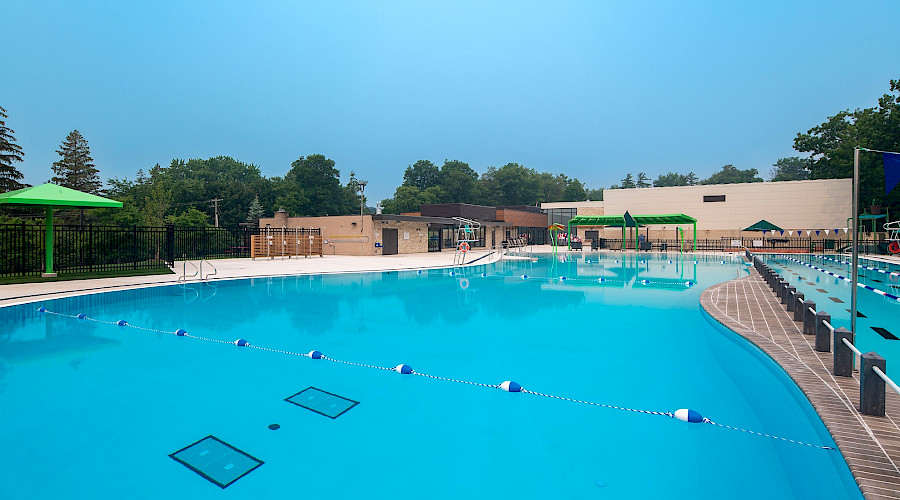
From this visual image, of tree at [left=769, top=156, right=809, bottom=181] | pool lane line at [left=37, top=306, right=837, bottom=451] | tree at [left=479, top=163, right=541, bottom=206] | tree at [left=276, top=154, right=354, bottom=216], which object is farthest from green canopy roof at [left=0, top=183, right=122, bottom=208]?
tree at [left=769, top=156, right=809, bottom=181]

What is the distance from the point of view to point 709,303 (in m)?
9.73

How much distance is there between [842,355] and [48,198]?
19175 mm

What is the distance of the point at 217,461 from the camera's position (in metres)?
3.54

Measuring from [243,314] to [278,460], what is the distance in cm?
738

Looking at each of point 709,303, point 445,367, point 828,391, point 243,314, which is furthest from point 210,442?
point 709,303

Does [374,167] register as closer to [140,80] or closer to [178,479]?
A: [140,80]

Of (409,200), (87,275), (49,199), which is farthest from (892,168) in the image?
(409,200)

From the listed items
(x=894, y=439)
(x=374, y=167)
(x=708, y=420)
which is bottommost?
(x=708, y=420)

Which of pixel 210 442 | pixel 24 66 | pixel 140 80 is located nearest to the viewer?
pixel 210 442

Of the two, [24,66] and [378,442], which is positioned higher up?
[24,66]

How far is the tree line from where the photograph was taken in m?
34.3

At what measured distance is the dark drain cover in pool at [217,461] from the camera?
3340 millimetres

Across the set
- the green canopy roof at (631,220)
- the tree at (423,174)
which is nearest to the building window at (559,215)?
the green canopy roof at (631,220)

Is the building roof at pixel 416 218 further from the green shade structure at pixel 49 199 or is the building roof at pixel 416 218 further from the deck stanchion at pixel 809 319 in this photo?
the deck stanchion at pixel 809 319
